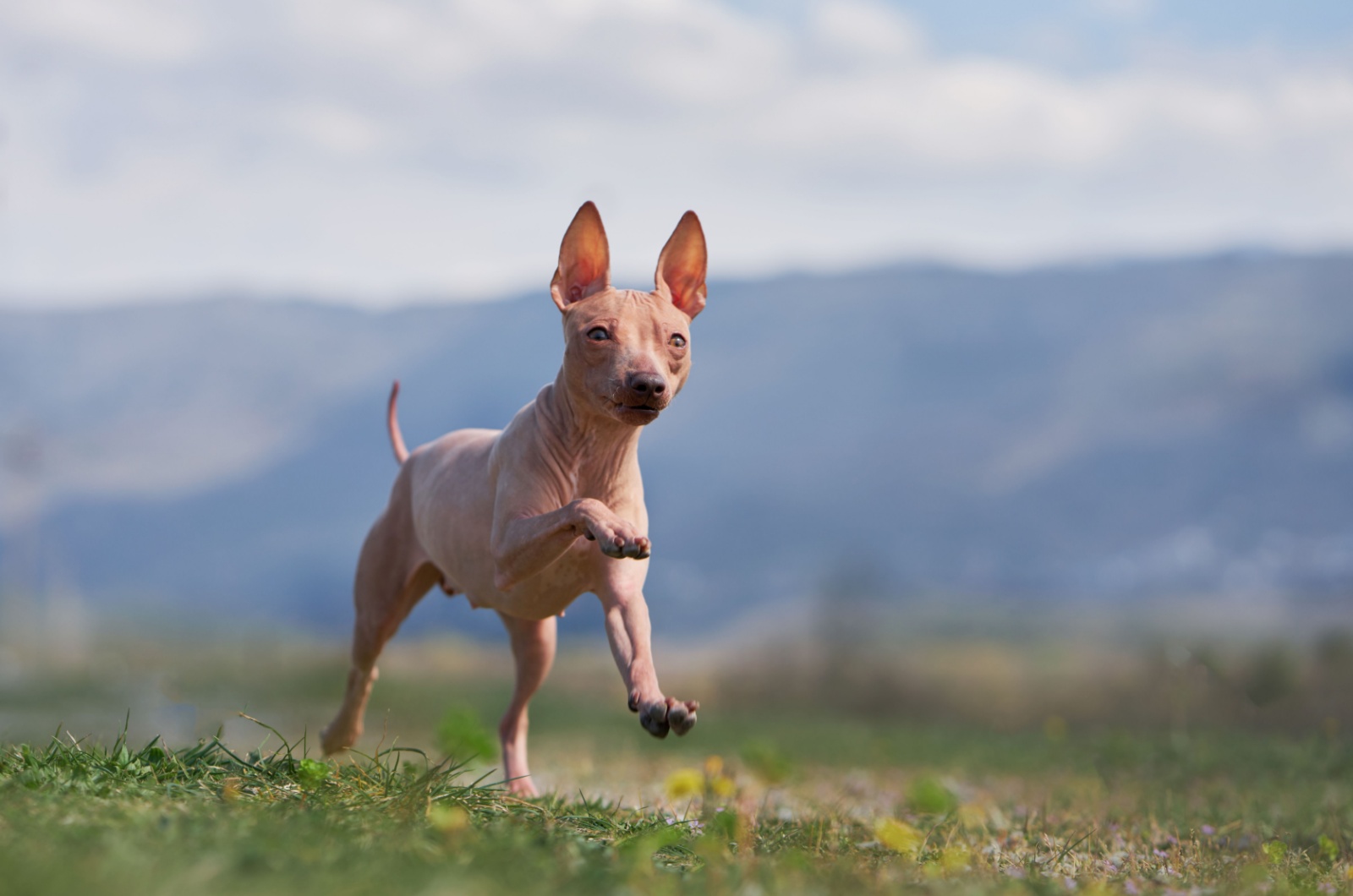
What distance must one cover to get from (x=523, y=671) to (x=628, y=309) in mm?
2390

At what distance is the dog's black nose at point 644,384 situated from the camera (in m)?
4.67

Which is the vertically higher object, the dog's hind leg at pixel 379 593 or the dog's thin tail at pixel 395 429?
the dog's thin tail at pixel 395 429

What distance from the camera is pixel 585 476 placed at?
511 cm

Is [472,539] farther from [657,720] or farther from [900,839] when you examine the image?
[900,839]

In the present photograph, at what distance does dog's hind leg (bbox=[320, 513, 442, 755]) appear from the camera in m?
6.41

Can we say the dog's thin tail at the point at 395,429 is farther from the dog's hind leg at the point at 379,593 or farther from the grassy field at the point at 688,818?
the grassy field at the point at 688,818

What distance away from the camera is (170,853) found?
10.8 ft

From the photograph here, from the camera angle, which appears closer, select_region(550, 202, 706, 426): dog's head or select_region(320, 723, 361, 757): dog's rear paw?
select_region(550, 202, 706, 426): dog's head

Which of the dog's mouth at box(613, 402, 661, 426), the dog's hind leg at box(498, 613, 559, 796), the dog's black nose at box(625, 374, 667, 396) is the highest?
the dog's black nose at box(625, 374, 667, 396)

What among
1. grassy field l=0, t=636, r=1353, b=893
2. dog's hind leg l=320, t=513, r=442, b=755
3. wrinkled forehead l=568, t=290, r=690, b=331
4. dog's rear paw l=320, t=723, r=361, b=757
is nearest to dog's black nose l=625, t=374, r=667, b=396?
wrinkled forehead l=568, t=290, r=690, b=331

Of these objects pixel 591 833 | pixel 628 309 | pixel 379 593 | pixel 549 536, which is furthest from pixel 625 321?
pixel 379 593

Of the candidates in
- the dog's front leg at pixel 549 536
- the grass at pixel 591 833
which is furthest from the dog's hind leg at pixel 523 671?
the dog's front leg at pixel 549 536

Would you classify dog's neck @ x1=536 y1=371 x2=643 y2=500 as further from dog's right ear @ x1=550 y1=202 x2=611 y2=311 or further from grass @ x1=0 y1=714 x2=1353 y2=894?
grass @ x1=0 y1=714 x2=1353 y2=894

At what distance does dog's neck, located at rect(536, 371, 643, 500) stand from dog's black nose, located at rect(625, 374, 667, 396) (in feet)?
1.20
